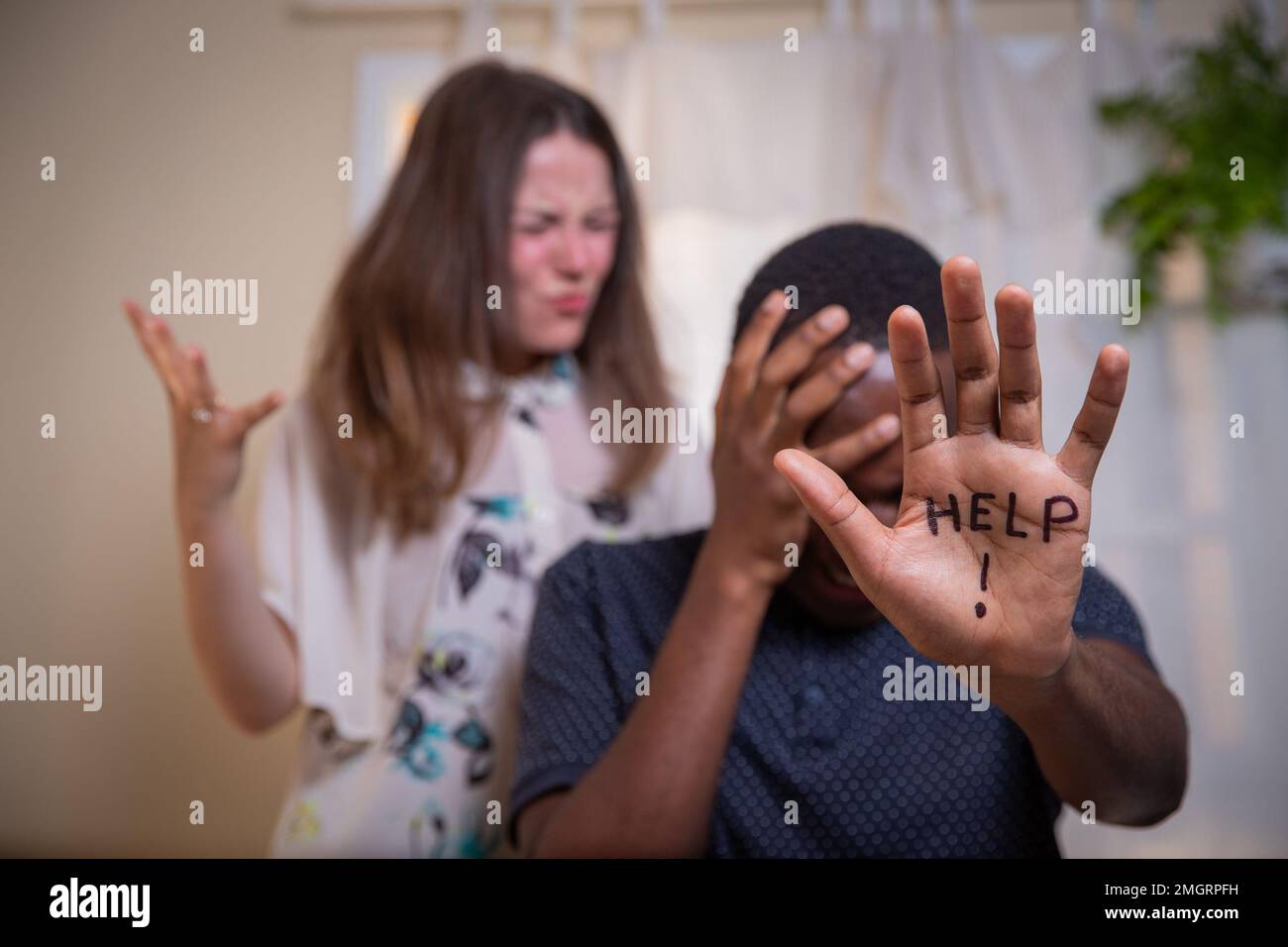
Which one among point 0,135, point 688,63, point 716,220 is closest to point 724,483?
point 716,220

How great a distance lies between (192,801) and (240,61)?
1.28 m

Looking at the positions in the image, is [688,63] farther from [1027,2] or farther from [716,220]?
[1027,2]

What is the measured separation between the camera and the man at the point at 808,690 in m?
0.75

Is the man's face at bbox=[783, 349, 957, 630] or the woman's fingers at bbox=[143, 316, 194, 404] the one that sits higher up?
the woman's fingers at bbox=[143, 316, 194, 404]

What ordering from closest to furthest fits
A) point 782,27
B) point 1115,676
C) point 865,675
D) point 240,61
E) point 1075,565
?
1. point 1075,565
2. point 1115,676
3. point 865,675
4. point 240,61
5. point 782,27

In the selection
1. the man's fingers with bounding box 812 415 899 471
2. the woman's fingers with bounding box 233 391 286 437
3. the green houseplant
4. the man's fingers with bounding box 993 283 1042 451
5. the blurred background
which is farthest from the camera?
the green houseplant

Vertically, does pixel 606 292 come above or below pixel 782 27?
below

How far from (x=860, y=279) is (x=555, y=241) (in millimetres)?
460

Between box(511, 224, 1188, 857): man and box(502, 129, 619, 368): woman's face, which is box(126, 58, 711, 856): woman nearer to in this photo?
box(502, 129, 619, 368): woman's face

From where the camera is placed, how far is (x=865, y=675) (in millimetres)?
840

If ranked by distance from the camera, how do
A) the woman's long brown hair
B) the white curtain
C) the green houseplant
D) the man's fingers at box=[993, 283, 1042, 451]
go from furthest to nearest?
the white curtain → the green houseplant → the woman's long brown hair → the man's fingers at box=[993, 283, 1042, 451]

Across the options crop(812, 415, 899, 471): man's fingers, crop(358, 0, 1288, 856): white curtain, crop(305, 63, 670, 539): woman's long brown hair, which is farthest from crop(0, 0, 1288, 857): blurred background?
crop(812, 415, 899, 471): man's fingers

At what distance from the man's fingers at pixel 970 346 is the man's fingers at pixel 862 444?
0.46 feet

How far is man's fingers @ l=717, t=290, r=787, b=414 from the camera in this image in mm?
812
